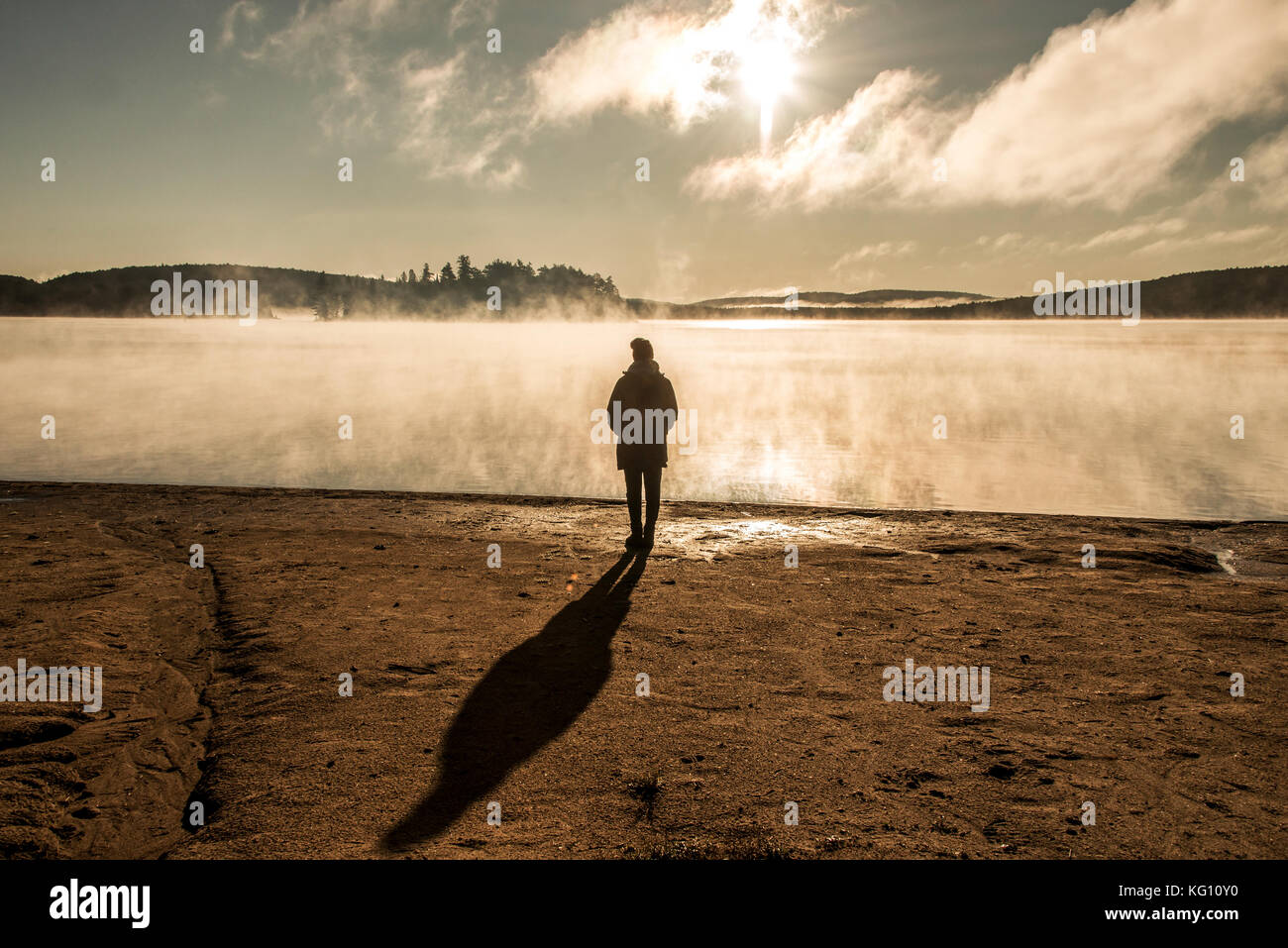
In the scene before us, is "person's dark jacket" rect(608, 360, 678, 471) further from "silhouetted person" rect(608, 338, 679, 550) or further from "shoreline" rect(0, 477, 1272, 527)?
"shoreline" rect(0, 477, 1272, 527)

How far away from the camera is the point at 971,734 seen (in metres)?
4.77

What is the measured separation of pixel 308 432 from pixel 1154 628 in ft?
71.2

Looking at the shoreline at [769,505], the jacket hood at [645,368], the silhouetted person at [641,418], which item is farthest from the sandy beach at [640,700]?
the jacket hood at [645,368]

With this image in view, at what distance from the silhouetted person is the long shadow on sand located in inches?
92.2

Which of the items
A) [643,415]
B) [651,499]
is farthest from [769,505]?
[643,415]

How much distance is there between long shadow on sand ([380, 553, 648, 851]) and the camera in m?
3.98

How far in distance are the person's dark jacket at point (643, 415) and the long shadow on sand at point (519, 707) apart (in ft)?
7.84

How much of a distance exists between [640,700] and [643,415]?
459 centimetres

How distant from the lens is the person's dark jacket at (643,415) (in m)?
9.29

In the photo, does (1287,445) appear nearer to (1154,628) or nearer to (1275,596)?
Answer: (1275,596)

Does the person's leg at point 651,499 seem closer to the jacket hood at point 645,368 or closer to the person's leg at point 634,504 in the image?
the person's leg at point 634,504

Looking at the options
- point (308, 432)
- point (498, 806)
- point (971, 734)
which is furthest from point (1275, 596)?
point (308, 432)

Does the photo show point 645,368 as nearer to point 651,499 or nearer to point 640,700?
point 651,499

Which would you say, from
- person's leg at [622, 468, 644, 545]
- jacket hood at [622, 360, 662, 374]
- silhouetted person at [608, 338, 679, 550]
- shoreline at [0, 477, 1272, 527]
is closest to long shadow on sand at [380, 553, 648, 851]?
person's leg at [622, 468, 644, 545]
